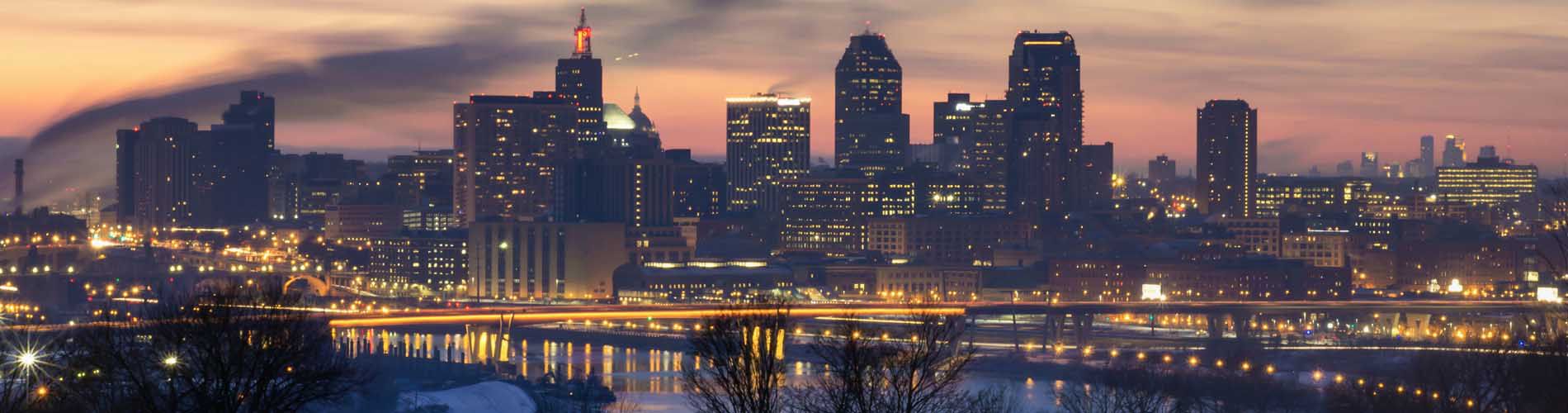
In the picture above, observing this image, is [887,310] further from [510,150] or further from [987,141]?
[987,141]

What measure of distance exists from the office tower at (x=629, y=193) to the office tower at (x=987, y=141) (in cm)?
2599

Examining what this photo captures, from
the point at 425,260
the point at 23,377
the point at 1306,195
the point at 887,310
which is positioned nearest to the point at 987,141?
the point at 1306,195

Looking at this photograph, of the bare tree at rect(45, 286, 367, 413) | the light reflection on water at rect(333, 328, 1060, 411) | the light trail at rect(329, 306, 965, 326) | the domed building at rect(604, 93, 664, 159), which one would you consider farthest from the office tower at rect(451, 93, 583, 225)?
the bare tree at rect(45, 286, 367, 413)

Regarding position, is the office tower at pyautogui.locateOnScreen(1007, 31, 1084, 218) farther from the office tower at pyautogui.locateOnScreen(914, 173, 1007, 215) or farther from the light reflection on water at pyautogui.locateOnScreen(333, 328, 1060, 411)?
the light reflection on water at pyautogui.locateOnScreen(333, 328, 1060, 411)

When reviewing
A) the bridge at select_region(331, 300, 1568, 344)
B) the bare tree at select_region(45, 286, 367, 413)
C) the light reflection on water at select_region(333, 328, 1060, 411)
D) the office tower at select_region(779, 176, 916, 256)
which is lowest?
the light reflection on water at select_region(333, 328, 1060, 411)

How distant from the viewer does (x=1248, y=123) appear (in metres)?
181

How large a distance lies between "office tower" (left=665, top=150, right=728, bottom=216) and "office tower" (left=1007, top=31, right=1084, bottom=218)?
17.1m

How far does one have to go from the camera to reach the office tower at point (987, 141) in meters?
174

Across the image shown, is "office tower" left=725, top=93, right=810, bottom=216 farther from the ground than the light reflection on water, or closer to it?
farther from the ground

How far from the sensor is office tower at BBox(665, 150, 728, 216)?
16550 cm

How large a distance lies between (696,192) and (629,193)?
1591cm

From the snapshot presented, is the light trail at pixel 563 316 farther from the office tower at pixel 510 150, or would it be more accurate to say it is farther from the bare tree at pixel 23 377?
the office tower at pixel 510 150

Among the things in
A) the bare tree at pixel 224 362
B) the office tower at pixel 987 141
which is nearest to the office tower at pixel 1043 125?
the office tower at pixel 987 141

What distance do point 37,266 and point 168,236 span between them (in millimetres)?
46426
